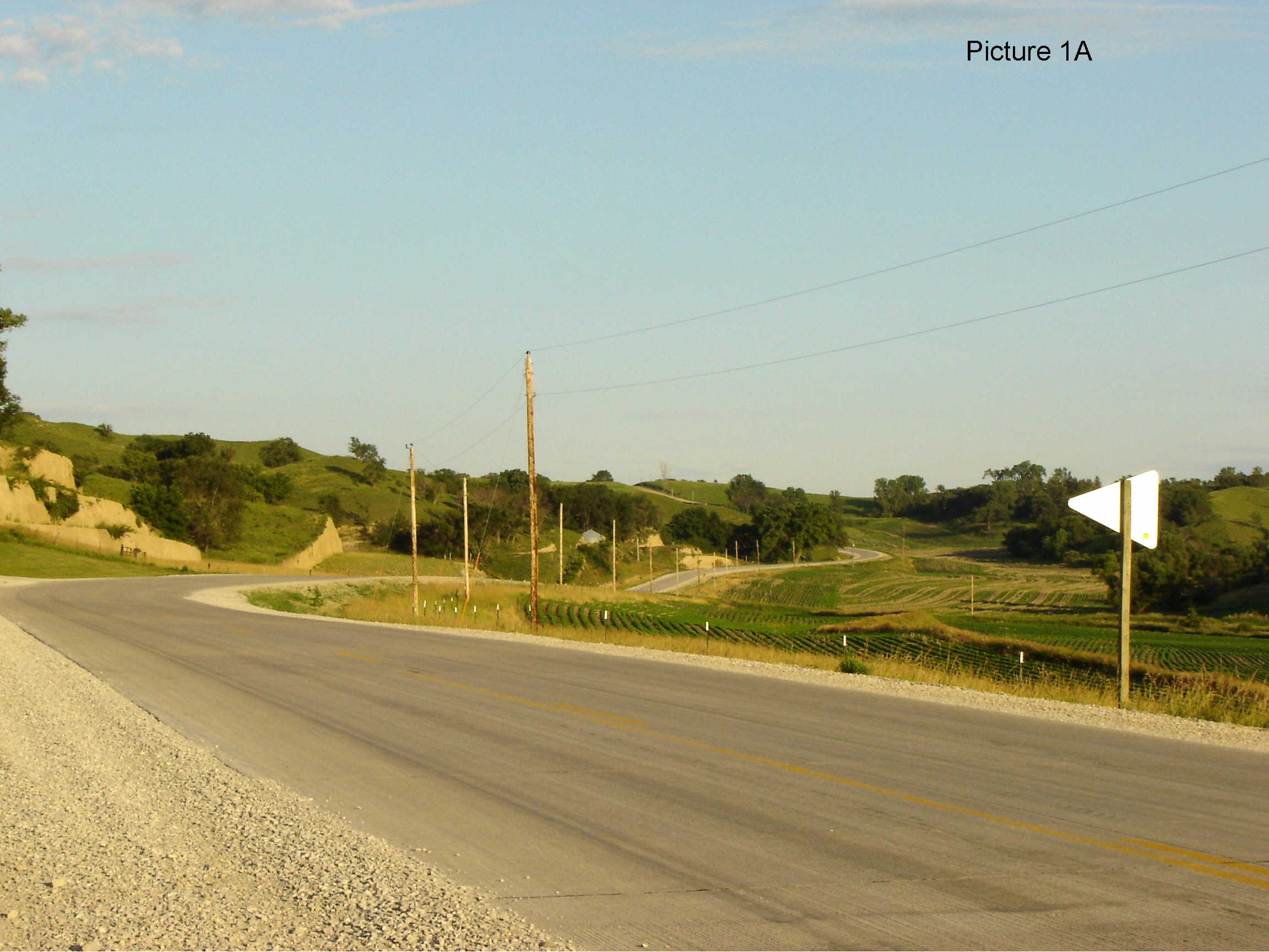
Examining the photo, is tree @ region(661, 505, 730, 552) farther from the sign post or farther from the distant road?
the sign post

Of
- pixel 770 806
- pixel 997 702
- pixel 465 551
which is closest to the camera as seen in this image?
pixel 770 806

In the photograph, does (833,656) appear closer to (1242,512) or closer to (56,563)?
(56,563)

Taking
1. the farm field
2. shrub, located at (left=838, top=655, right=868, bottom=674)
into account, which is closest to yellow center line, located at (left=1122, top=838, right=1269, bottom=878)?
shrub, located at (left=838, top=655, right=868, bottom=674)

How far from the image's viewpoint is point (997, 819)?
30.2ft

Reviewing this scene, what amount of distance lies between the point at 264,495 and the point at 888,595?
69.9 metres

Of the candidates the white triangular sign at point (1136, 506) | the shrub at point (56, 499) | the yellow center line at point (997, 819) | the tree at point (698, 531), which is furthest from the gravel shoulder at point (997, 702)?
the tree at point (698, 531)

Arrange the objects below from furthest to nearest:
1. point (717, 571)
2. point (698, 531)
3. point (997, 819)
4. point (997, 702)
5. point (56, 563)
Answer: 1. point (698, 531)
2. point (717, 571)
3. point (56, 563)
4. point (997, 702)
5. point (997, 819)

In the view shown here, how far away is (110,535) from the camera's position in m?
85.6

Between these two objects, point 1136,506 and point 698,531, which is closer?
point 1136,506

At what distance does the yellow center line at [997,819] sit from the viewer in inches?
304

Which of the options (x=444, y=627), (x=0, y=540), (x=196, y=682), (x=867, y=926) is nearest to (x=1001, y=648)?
(x=444, y=627)

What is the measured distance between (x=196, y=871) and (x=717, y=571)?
470 ft

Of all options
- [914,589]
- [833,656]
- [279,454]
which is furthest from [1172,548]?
[279,454]

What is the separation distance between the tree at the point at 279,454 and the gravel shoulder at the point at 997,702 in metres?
154
